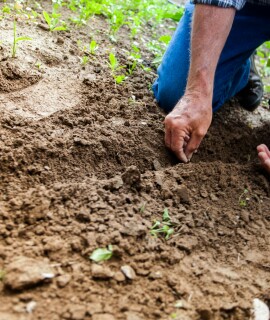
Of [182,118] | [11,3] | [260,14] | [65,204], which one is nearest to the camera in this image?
[65,204]

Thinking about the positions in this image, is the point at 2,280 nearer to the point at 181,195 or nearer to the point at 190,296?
the point at 190,296

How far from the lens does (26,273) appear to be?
3.83 feet

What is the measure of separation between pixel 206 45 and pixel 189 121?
0.39 metres

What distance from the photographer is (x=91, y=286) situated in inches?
47.6

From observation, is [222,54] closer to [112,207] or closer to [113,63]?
[113,63]

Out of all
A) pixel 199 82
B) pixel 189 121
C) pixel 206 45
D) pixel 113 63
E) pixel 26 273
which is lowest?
pixel 26 273

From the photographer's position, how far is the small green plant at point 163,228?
4.70 ft

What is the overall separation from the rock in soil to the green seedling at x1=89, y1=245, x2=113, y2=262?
144mm

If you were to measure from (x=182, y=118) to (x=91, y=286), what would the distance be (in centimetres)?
92

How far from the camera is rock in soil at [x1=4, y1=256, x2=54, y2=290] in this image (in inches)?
45.1

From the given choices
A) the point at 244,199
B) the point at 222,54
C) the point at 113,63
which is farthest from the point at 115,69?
the point at 244,199

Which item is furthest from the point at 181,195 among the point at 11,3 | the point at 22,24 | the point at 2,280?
the point at 11,3

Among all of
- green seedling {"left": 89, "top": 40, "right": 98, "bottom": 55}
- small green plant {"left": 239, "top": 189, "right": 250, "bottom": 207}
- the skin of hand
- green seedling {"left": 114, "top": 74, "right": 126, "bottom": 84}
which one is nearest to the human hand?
the skin of hand

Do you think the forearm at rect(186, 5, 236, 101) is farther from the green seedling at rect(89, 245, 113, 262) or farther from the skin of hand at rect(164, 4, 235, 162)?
the green seedling at rect(89, 245, 113, 262)
